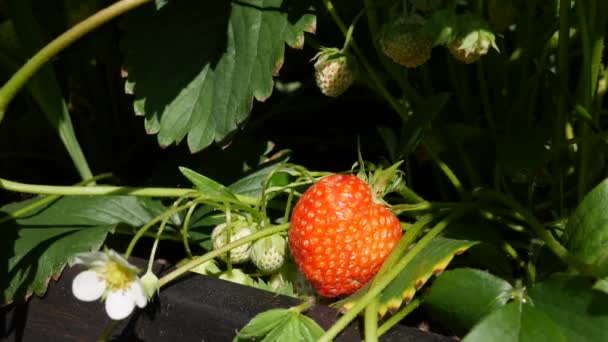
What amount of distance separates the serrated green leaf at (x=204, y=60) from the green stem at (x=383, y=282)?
0.24 m

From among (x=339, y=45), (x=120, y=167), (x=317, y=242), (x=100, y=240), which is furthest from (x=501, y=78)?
(x=120, y=167)

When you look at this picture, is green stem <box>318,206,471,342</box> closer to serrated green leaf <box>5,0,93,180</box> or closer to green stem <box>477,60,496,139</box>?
green stem <box>477,60,496,139</box>

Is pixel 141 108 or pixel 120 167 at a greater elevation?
pixel 141 108

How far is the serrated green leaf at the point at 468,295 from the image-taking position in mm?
583

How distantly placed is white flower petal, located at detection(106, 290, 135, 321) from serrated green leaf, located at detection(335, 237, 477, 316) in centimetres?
16

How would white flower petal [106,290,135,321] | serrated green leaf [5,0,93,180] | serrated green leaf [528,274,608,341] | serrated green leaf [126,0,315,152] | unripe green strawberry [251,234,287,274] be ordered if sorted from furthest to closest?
serrated green leaf [5,0,93,180], serrated green leaf [126,0,315,152], unripe green strawberry [251,234,287,274], white flower petal [106,290,135,321], serrated green leaf [528,274,608,341]

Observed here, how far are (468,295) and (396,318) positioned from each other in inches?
2.6

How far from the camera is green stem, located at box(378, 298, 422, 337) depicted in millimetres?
611

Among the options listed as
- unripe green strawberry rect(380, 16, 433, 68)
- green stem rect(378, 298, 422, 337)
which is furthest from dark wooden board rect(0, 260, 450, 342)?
unripe green strawberry rect(380, 16, 433, 68)

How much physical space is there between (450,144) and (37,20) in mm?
569

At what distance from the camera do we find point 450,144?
0.85 m

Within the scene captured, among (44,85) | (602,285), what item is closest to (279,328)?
(602,285)

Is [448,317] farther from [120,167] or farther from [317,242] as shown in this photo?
[120,167]

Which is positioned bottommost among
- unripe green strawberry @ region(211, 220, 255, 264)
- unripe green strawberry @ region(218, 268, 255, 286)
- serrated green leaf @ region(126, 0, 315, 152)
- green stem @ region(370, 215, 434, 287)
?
unripe green strawberry @ region(218, 268, 255, 286)
